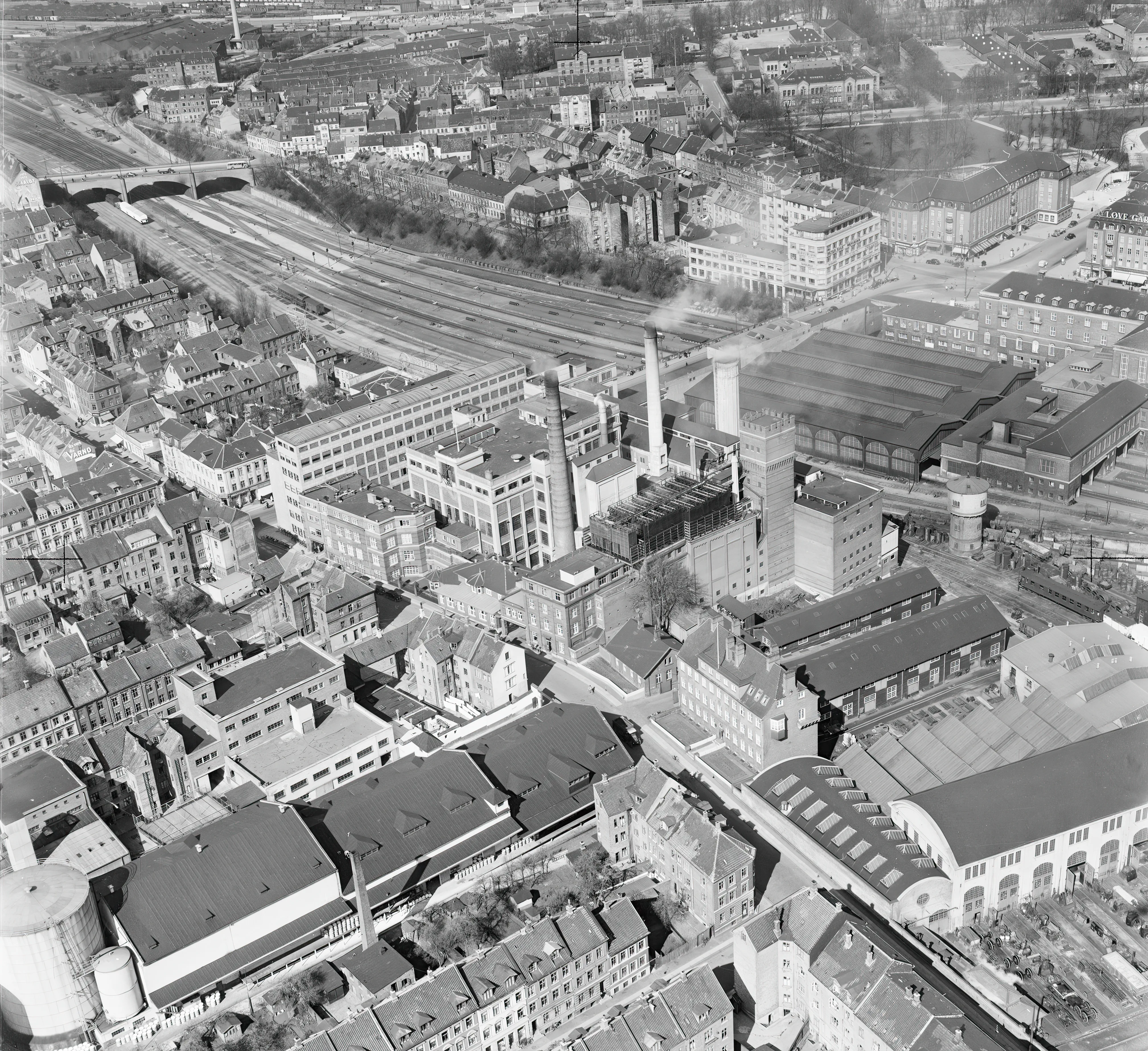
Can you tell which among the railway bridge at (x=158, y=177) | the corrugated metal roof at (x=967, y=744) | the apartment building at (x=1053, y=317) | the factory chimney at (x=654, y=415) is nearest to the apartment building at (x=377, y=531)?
the factory chimney at (x=654, y=415)

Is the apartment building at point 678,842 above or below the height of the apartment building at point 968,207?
below

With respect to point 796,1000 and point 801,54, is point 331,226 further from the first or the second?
point 796,1000

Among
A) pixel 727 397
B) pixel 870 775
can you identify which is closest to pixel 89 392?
pixel 727 397

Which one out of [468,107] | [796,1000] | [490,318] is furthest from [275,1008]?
[468,107]

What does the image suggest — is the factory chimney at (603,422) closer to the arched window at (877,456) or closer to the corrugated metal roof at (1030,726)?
the arched window at (877,456)

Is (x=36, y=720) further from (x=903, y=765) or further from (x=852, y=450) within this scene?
(x=852, y=450)
